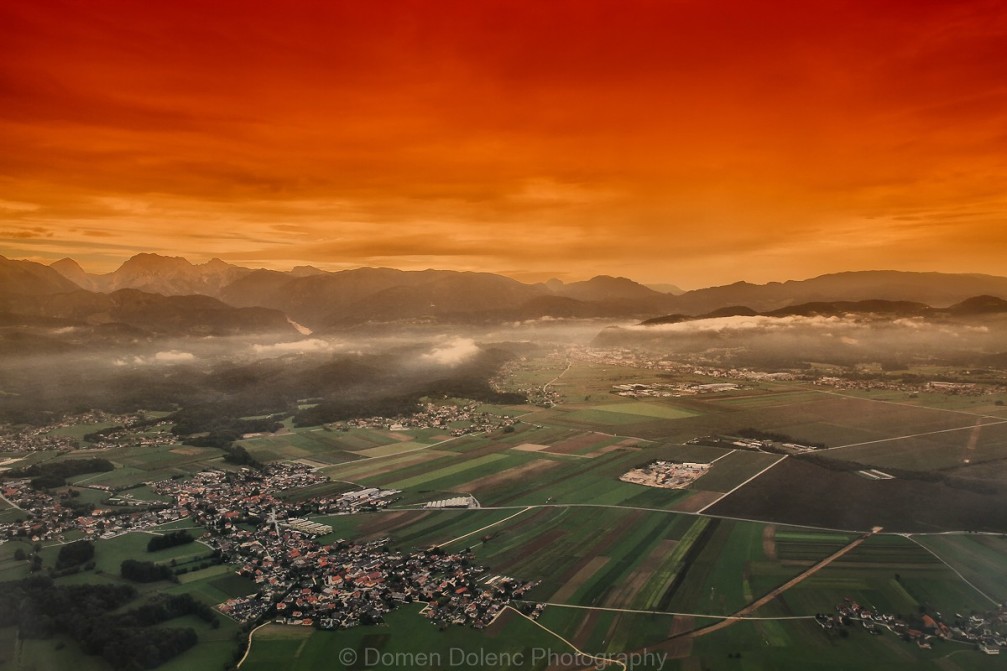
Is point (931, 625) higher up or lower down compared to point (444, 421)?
higher up

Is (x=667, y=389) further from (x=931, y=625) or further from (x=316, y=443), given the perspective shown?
(x=931, y=625)

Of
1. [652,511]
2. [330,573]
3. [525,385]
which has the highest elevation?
[525,385]

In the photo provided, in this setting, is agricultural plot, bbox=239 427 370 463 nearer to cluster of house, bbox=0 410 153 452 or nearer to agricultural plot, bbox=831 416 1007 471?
cluster of house, bbox=0 410 153 452

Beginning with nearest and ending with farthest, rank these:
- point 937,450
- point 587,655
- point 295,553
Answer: point 587,655 → point 295,553 → point 937,450

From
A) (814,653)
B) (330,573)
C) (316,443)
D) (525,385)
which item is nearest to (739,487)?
(814,653)

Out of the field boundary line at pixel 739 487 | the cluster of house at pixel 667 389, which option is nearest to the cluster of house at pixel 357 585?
the field boundary line at pixel 739 487

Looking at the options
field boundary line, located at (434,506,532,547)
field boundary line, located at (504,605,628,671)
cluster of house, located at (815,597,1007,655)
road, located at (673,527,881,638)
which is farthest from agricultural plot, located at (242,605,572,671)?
cluster of house, located at (815,597,1007,655)

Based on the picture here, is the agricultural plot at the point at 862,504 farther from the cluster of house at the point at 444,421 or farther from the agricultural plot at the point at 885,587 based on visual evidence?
the cluster of house at the point at 444,421
